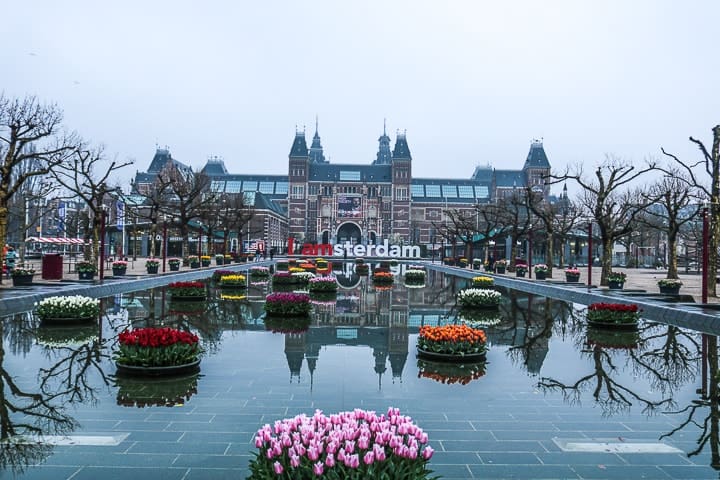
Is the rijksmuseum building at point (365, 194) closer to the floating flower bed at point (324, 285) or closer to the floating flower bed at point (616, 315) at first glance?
the floating flower bed at point (324, 285)

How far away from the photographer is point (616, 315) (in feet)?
44.9

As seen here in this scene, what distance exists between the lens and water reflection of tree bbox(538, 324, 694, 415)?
288 inches

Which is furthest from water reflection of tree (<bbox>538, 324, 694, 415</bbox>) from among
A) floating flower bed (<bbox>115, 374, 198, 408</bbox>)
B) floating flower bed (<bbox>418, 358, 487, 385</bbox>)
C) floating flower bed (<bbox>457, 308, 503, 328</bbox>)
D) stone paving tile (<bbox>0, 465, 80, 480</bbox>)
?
stone paving tile (<bbox>0, 465, 80, 480</bbox>)

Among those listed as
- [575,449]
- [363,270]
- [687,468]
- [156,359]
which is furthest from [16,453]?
[363,270]

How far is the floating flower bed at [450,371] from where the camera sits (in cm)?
840

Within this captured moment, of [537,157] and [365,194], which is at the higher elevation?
[537,157]

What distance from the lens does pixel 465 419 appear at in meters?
6.43

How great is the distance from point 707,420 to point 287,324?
349 inches

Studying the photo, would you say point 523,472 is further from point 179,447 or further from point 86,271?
point 86,271

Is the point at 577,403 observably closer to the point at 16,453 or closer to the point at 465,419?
the point at 465,419

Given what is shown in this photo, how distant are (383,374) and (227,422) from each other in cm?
294

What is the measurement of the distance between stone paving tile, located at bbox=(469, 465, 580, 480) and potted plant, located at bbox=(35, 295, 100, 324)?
10636 mm

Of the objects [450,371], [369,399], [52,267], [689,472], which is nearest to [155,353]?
[369,399]

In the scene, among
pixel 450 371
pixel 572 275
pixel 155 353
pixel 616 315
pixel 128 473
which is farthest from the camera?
pixel 572 275
